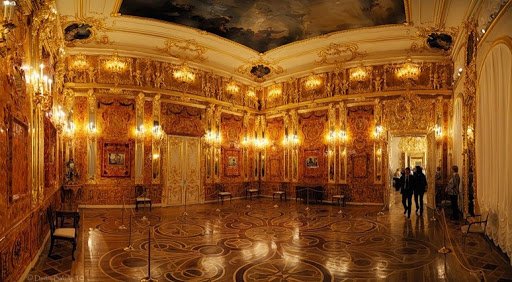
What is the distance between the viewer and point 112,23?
425 inches

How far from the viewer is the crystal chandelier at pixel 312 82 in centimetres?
1477

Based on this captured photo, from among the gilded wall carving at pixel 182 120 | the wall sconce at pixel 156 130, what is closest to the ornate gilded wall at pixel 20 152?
the wall sconce at pixel 156 130

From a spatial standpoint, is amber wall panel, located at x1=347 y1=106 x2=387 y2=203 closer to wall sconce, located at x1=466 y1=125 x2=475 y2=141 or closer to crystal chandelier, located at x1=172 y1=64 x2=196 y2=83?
wall sconce, located at x1=466 y1=125 x2=475 y2=141

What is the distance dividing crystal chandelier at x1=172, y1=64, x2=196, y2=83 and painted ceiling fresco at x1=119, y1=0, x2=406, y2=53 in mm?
2522

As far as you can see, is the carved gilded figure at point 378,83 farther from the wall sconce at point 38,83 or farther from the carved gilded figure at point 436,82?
the wall sconce at point 38,83

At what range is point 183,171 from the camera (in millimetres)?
13758

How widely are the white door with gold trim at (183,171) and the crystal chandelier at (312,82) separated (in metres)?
5.48

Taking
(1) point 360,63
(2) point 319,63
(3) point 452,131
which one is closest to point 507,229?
(3) point 452,131

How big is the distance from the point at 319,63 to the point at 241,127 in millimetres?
4707

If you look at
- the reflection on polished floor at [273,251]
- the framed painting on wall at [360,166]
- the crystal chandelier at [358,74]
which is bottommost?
the reflection on polished floor at [273,251]

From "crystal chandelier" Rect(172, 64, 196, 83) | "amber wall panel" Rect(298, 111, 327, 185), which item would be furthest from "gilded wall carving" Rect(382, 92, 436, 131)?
"crystal chandelier" Rect(172, 64, 196, 83)

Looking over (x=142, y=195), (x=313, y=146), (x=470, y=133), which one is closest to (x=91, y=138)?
(x=142, y=195)

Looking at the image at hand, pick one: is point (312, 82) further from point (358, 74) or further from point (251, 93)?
point (251, 93)

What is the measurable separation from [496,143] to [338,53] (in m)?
7.92
